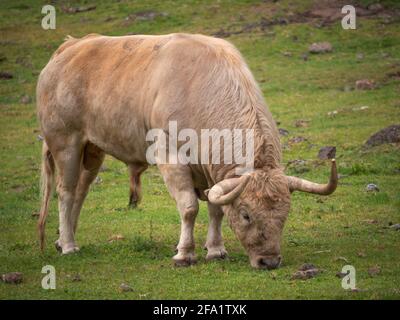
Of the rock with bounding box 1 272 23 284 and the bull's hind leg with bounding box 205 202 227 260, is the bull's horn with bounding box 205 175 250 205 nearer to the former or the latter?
the bull's hind leg with bounding box 205 202 227 260

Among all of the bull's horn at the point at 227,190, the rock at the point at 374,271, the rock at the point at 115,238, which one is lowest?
the rock at the point at 115,238

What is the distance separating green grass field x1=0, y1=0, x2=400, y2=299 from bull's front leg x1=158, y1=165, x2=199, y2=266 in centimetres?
29

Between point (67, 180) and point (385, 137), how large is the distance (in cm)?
830

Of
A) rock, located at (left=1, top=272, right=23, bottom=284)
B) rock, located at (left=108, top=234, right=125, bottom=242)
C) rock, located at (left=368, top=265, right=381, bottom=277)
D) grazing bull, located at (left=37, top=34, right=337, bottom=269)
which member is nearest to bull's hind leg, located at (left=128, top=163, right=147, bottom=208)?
grazing bull, located at (left=37, top=34, right=337, bottom=269)

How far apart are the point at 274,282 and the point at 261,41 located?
67.1ft

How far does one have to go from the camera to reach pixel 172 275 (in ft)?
A: 36.4

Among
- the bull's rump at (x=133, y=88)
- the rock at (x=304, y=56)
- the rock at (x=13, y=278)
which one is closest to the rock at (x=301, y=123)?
the rock at (x=304, y=56)

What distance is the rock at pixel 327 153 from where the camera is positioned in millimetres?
18516

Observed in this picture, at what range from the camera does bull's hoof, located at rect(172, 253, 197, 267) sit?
1152 cm

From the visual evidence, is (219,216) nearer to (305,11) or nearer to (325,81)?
(325,81)

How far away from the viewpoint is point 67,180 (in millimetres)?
13102

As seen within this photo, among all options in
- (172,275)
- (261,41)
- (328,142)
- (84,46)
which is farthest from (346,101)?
(172,275)

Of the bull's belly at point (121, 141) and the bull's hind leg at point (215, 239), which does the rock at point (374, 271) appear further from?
the bull's belly at point (121, 141)

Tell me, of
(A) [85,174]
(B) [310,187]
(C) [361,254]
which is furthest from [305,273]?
(A) [85,174]
